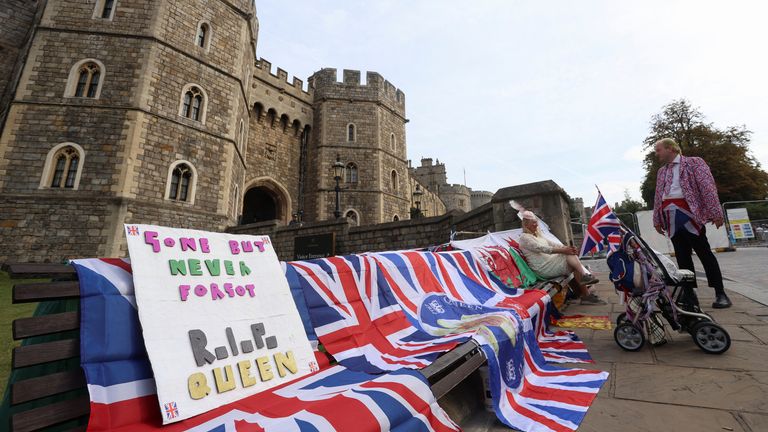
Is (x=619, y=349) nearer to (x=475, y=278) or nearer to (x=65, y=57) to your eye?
(x=475, y=278)

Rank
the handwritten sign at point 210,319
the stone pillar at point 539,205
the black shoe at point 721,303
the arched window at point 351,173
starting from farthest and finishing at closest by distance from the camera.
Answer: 1. the arched window at point 351,173
2. the stone pillar at point 539,205
3. the black shoe at point 721,303
4. the handwritten sign at point 210,319

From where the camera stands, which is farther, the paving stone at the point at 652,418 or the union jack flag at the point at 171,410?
the paving stone at the point at 652,418

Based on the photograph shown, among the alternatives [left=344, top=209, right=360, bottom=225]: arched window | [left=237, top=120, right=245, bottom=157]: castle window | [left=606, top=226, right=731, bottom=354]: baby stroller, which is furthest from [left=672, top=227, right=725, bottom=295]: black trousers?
[left=344, top=209, right=360, bottom=225]: arched window

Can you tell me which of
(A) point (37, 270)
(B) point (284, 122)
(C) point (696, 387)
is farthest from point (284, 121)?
(C) point (696, 387)

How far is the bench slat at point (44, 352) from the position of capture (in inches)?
38.8

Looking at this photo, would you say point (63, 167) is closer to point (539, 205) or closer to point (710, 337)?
point (539, 205)

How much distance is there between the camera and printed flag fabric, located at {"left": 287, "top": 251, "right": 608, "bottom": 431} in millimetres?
1725

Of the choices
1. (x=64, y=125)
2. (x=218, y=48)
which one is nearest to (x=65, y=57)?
(x=64, y=125)

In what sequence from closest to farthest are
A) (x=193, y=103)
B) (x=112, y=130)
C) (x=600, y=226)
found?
(x=600, y=226)
(x=112, y=130)
(x=193, y=103)

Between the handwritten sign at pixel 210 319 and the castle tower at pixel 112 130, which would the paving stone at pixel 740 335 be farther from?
the castle tower at pixel 112 130

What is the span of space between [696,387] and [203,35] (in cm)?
1673

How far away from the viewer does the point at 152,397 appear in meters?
A: 1.20

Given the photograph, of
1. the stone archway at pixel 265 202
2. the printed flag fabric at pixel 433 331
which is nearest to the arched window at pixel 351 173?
the stone archway at pixel 265 202

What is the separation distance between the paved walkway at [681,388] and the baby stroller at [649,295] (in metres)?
0.14
